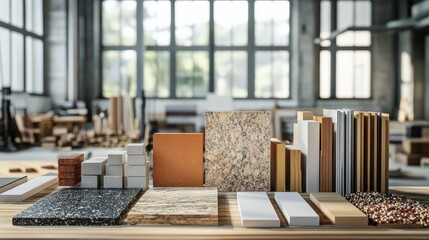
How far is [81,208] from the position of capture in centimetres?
186

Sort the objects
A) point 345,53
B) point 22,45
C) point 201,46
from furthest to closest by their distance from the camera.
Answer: point 201,46
point 345,53
point 22,45

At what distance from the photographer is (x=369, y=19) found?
1448 cm

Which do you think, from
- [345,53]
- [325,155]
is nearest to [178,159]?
[325,155]

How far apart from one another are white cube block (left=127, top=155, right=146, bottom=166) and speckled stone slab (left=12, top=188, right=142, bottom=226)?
4.4 inches

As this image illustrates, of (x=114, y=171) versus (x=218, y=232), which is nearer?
(x=218, y=232)

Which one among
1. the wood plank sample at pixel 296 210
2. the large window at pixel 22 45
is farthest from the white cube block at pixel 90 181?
the large window at pixel 22 45

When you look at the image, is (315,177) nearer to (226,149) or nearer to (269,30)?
(226,149)

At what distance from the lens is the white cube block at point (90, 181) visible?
2217 millimetres

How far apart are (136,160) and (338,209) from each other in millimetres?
832

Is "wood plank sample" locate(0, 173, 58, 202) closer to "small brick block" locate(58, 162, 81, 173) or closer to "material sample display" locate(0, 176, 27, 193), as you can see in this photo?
"material sample display" locate(0, 176, 27, 193)

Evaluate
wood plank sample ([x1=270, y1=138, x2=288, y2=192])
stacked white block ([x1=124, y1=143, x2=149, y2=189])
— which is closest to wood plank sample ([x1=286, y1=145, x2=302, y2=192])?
wood plank sample ([x1=270, y1=138, x2=288, y2=192])

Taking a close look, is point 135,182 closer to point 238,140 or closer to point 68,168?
point 68,168

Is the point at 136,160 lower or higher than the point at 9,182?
higher

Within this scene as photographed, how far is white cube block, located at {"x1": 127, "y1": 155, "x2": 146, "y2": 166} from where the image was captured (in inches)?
86.0
